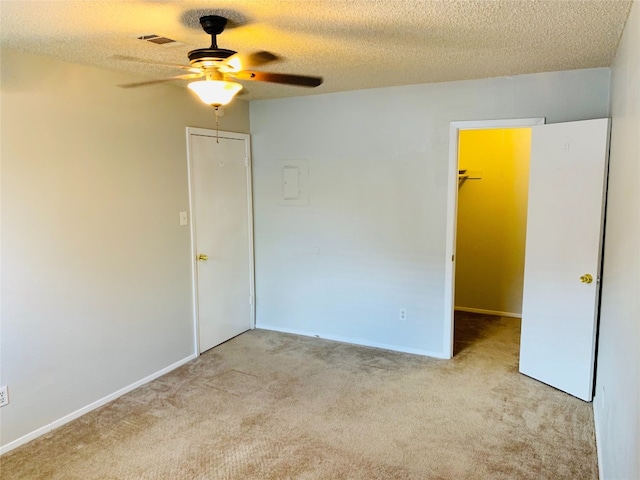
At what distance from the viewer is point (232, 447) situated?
8.92ft

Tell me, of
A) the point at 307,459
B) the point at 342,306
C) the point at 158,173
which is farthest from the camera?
the point at 342,306

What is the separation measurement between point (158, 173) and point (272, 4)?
1.98 metres

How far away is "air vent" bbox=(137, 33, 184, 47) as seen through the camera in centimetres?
246

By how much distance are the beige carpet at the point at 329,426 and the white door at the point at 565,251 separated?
261mm

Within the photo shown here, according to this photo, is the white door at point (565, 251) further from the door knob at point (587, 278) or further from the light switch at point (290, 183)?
the light switch at point (290, 183)

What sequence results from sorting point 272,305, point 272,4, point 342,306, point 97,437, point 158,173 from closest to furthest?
1. point 272,4
2. point 97,437
3. point 158,173
4. point 342,306
5. point 272,305

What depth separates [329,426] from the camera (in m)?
2.94

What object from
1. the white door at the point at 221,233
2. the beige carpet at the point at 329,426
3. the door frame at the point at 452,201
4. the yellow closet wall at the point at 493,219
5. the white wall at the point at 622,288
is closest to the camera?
the white wall at the point at 622,288

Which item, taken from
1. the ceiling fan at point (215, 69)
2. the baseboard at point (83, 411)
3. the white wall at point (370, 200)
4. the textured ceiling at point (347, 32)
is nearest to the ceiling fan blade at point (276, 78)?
the ceiling fan at point (215, 69)

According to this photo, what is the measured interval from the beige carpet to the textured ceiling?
2311 mm

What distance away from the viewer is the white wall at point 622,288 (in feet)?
5.37

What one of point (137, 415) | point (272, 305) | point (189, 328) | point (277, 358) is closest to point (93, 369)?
point (137, 415)

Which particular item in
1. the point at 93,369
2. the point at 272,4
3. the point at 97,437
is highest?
the point at 272,4

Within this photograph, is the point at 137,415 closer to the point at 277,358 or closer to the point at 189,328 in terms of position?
the point at 189,328
